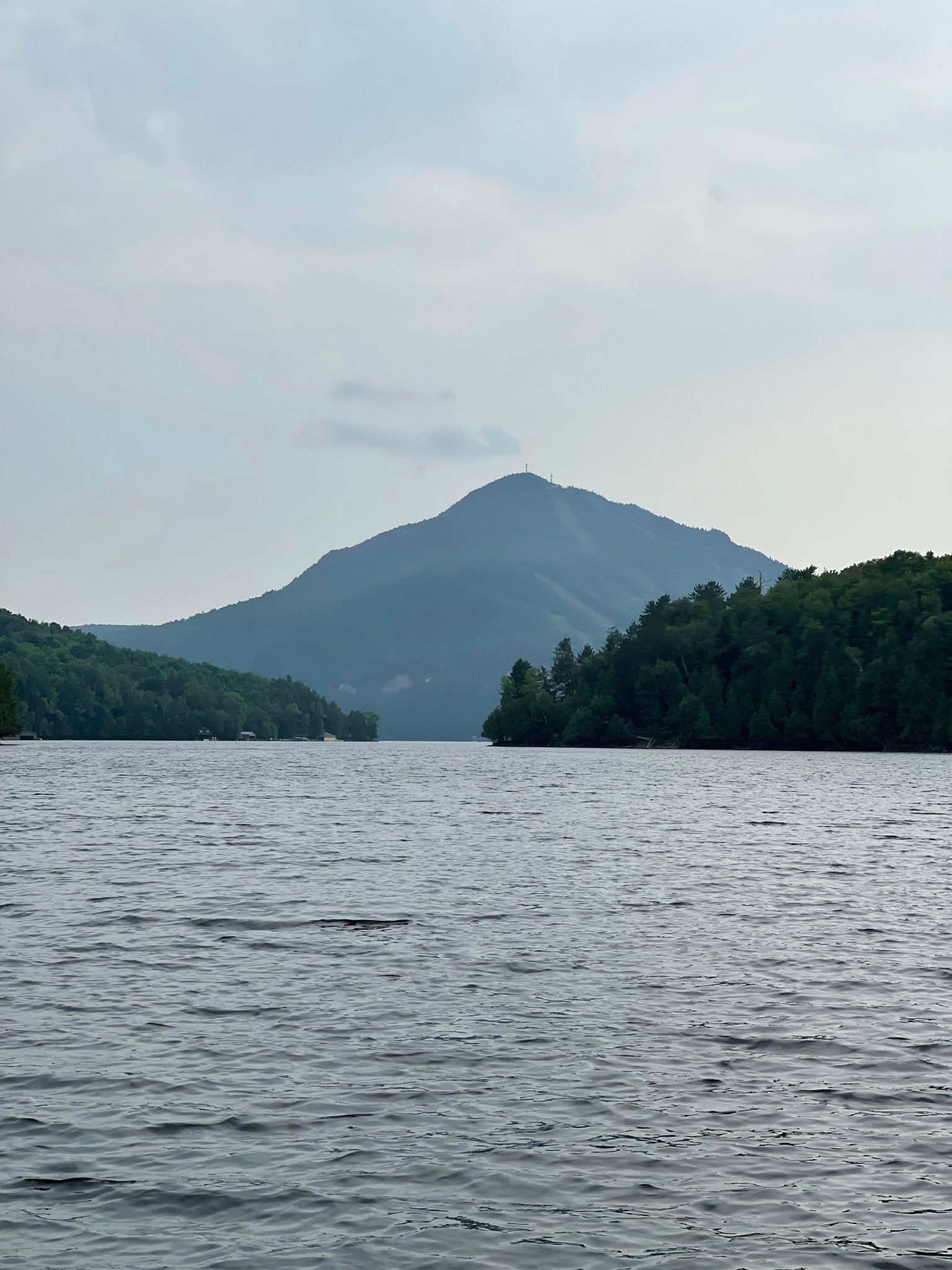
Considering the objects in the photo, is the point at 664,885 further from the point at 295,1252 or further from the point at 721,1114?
the point at 295,1252

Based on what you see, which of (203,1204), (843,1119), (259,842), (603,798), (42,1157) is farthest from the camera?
(603,798)

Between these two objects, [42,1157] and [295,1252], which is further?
[42,1157]

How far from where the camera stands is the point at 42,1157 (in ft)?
50.0

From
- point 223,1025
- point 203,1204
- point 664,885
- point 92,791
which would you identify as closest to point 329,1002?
point 223,1025

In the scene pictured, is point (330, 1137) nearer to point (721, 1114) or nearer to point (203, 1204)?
point (203, 1204)

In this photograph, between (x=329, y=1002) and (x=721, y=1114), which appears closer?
(x=721, y=1114)

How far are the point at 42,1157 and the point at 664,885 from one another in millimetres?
29578

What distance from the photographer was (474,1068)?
756 inches

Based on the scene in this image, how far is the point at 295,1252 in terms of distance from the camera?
12.6m

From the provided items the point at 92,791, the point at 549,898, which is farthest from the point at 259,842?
the point at 92,791

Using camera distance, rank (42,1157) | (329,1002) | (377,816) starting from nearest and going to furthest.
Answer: (42,1157) < (329,1002) < (377,816)

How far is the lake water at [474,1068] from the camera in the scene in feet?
43.4

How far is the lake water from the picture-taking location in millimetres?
13219

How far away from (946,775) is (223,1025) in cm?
12514
